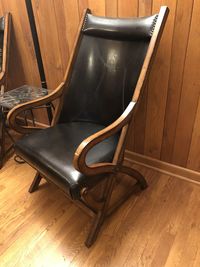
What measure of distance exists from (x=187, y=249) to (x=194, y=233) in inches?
4.3

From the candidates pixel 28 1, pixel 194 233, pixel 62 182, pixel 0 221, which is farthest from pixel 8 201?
pixel 28 1

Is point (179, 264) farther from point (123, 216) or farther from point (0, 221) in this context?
point (0, 221)

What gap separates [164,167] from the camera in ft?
5.27

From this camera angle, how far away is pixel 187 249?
1138 mm

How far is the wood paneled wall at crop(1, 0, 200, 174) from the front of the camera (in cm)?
116

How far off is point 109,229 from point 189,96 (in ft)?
2.91

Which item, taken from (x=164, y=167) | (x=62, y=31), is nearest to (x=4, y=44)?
(x=62, y=31)

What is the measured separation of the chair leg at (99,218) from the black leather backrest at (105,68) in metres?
0.38

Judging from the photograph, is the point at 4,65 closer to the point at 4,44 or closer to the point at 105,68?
the point at 4,44

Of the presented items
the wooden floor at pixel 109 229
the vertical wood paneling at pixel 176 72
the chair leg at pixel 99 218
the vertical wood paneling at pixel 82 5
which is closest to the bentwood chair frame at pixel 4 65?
the wooden floor at pixel 109 229

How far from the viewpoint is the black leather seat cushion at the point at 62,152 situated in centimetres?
100

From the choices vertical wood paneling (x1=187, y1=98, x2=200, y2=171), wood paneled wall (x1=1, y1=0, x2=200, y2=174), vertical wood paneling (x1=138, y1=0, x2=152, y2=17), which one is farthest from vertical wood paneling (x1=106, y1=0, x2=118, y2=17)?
vertical wood paneling (x1=187, y1=98, x2=200, y2=171)

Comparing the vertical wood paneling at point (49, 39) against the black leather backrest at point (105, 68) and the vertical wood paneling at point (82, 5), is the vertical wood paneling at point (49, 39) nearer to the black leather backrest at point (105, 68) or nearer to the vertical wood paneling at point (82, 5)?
the vertical wood paneling at point (82, 5)

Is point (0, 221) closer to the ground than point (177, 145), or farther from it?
closer to the ground
